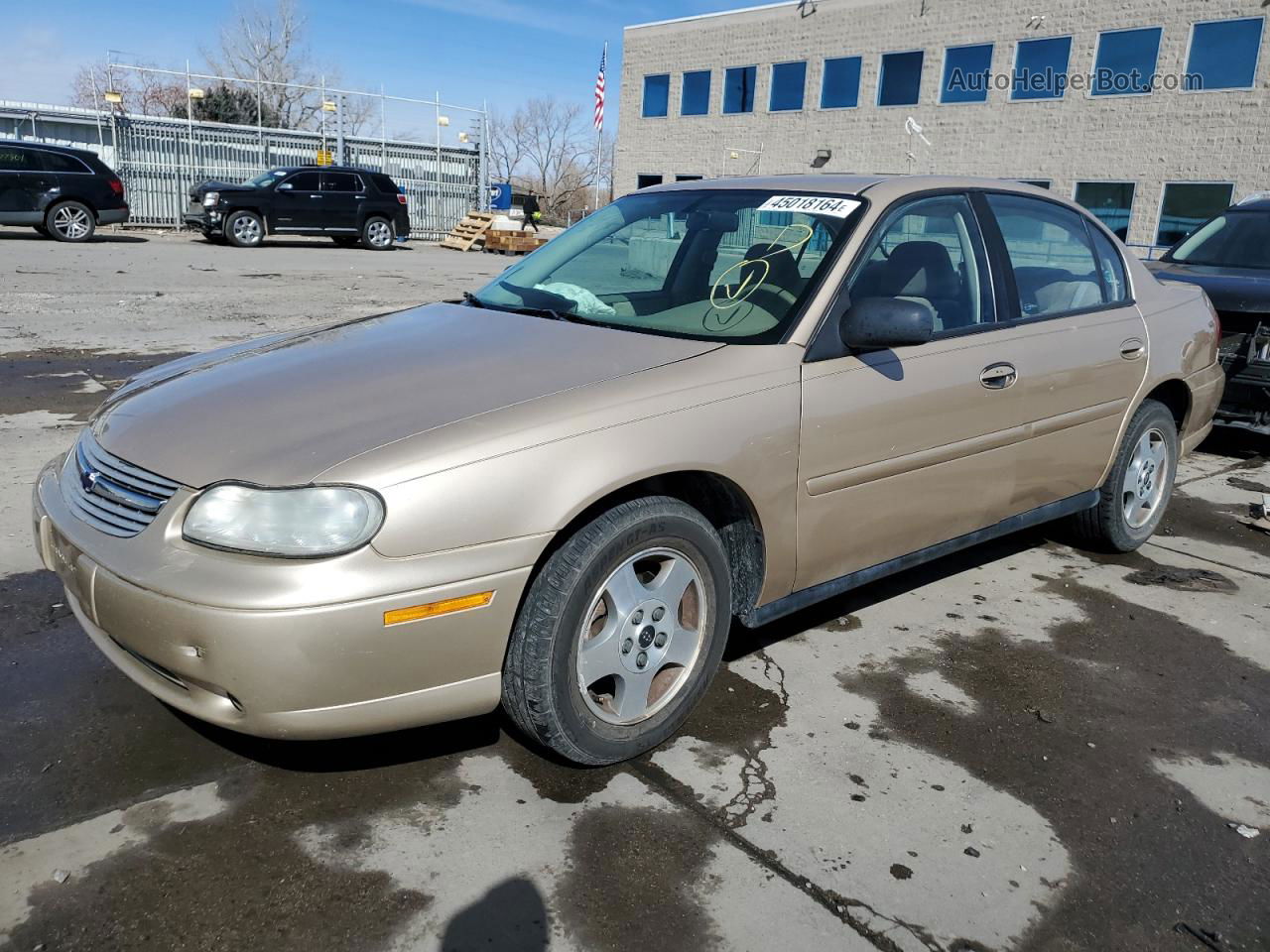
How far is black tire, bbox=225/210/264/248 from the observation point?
21109mm

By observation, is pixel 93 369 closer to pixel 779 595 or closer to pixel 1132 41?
pixel 779 595

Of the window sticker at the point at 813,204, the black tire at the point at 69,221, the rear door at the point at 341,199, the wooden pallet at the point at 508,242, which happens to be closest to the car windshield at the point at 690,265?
the window sticker at the point at 813,204

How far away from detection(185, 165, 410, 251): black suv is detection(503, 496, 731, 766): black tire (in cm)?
2046

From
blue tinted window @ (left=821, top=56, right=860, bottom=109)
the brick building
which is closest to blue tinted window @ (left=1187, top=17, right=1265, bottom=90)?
the brick building

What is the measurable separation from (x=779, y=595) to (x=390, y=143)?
30.2 metres

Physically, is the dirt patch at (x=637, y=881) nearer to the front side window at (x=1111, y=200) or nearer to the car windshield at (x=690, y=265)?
the car windshield at (x=690, y=265)

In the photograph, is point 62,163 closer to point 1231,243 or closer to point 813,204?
point 1231,243

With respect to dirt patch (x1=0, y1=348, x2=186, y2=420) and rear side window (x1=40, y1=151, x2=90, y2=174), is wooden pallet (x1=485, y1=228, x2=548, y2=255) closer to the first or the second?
rear side window (x1=40, y1=151, x2=90, y2=174)

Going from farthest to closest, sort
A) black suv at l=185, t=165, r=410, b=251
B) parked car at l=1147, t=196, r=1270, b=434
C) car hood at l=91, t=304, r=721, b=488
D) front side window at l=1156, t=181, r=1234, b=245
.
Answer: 1. front side window at l=1156, t=181, r=1234, b=245
2. black suv at l=185, t=165, r=410, b=251
3. parked car at l=1147, t=196, r=1270, b=434
4. car hood at l=91, t=304, r=721, b=488

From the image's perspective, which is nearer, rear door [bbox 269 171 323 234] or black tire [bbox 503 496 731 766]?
black tire [bbox 503 496 731 766]

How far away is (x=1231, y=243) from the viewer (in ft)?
25.1

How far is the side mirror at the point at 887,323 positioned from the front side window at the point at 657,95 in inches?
1290

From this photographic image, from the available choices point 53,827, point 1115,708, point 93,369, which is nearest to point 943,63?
point 93,369

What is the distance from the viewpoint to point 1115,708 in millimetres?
3373
